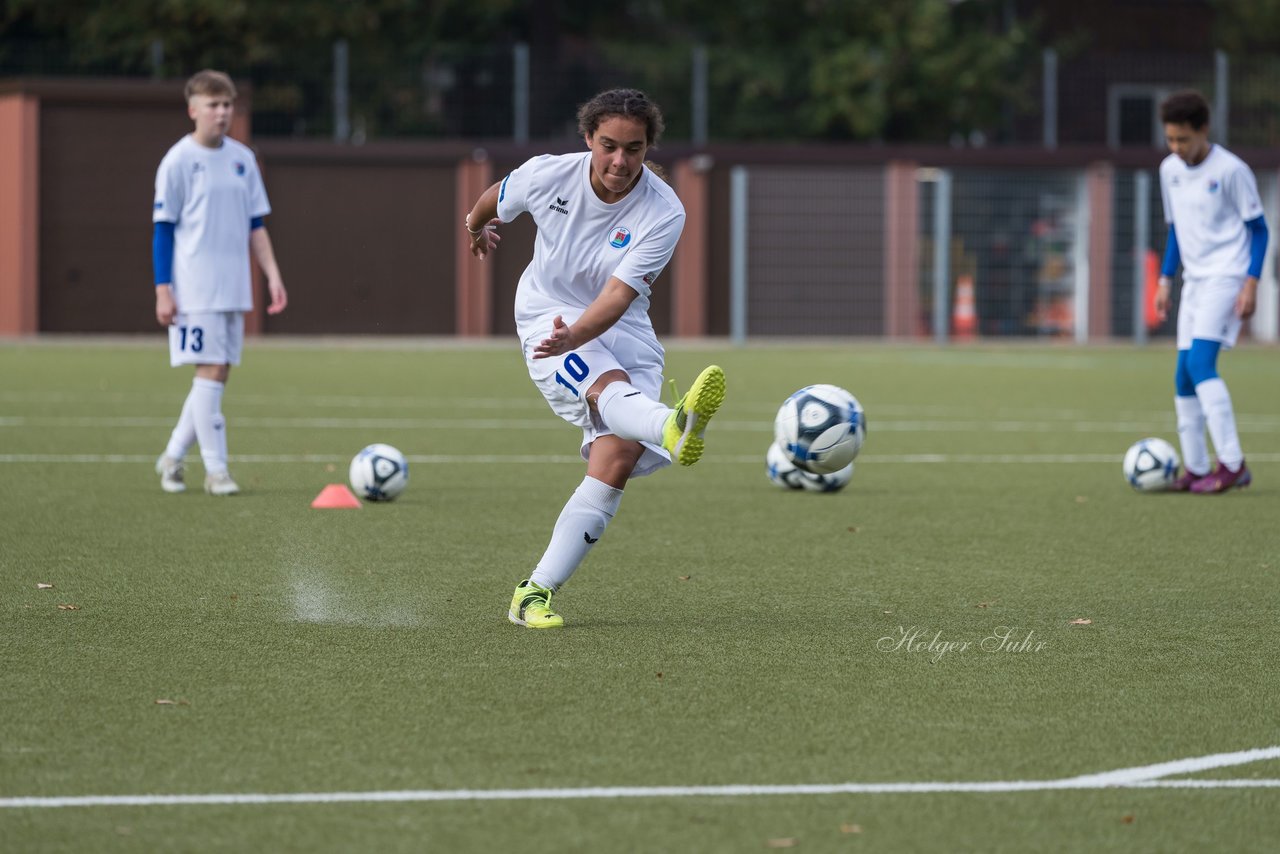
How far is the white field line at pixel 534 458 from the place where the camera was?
1178cm

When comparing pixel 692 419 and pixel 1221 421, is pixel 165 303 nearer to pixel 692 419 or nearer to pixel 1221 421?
pixel 692 419

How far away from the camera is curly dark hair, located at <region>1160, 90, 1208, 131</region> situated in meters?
10.3

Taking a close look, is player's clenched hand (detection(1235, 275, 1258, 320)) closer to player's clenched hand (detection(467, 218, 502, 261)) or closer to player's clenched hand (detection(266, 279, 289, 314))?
player's clenched hand (detection(266, 279, 289, 314))

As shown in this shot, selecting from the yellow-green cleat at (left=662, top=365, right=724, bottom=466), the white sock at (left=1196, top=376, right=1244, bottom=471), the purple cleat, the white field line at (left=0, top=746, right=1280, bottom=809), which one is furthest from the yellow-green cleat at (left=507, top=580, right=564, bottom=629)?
the white sock at (left=1196, top=376, right=1244, bottom=471)

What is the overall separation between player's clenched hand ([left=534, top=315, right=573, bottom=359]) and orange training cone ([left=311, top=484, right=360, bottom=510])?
12.2 feet

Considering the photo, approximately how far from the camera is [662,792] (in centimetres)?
419

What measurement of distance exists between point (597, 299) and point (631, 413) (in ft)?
1.19

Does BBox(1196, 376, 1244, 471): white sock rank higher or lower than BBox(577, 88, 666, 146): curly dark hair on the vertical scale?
lower

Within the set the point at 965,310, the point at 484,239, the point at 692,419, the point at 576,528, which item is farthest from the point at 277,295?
the point at 965,310

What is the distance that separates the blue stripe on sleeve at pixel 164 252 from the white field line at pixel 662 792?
19.4 feet

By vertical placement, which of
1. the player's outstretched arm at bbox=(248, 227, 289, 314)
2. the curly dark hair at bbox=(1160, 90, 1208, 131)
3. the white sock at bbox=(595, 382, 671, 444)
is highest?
the curly dark hair at bbox=(1160, 90, 1208, 131)

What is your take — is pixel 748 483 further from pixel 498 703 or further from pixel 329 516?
pixel 498 703

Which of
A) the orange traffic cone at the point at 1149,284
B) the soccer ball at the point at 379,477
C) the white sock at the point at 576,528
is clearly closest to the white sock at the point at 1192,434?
the soccer ball at the point at 379,477

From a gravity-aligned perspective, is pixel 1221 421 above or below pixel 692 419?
below
